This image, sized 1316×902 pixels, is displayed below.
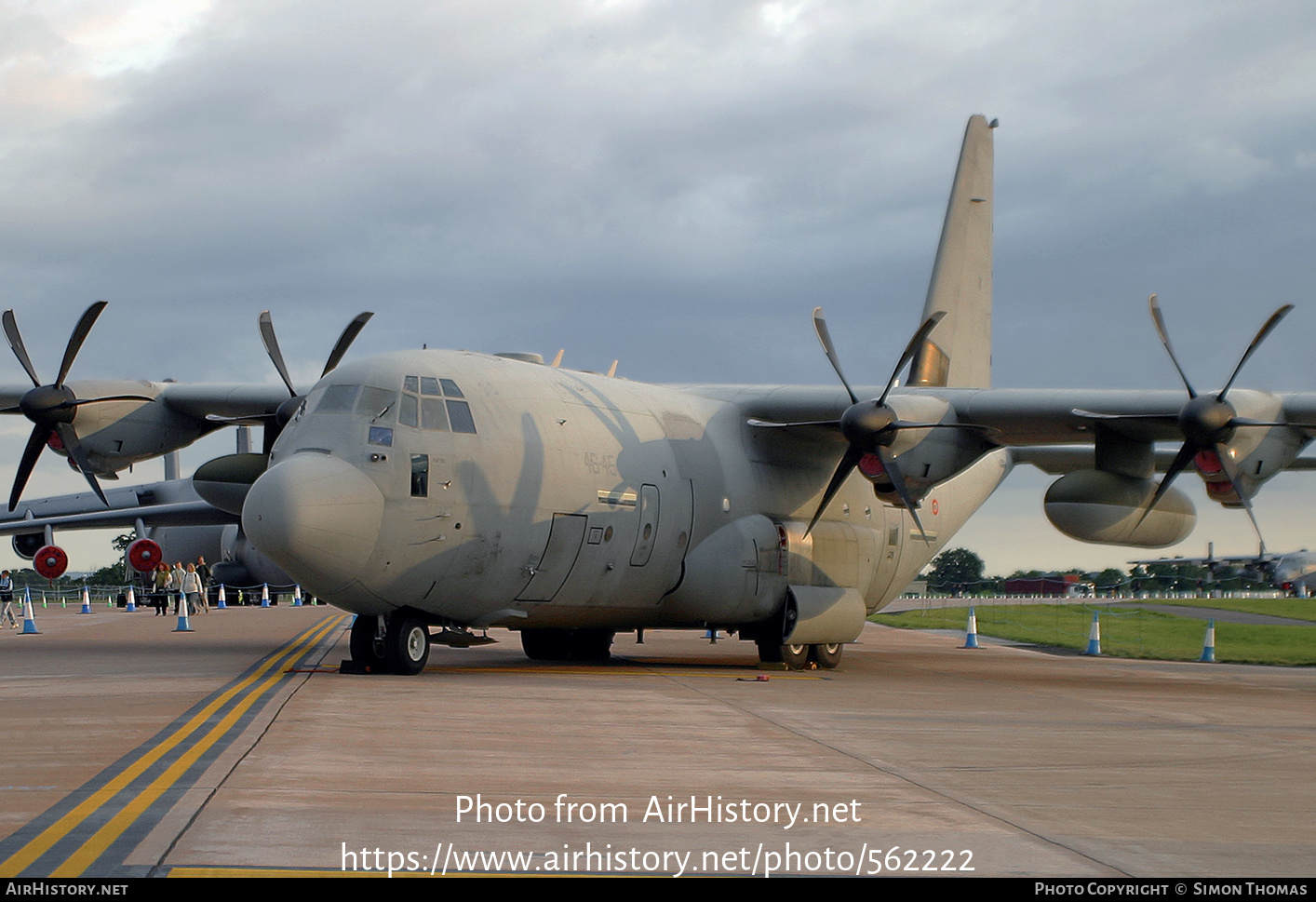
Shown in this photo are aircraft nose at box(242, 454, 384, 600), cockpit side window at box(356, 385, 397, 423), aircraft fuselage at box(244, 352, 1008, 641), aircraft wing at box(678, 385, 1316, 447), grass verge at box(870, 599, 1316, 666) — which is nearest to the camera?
aircraft nose at box(242, 454, 384, 600)

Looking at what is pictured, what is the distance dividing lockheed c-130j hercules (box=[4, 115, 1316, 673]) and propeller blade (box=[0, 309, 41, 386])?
5 cm

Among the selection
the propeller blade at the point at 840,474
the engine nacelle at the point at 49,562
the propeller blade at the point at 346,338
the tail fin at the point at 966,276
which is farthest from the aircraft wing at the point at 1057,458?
the engine nacelle at the point at 49,562

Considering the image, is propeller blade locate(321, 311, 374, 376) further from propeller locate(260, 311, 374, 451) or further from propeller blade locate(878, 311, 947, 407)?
propeller blade locate(878, 311, 947, 407)

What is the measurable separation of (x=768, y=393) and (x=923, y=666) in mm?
5467

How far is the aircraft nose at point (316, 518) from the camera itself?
15.1 meters

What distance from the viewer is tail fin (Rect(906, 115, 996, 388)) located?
88.7ft

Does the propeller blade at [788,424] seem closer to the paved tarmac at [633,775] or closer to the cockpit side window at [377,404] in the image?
the paved tarmac at [633,775]

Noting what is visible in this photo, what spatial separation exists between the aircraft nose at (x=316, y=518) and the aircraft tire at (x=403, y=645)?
1392mm

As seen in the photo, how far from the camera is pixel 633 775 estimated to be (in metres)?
9.16

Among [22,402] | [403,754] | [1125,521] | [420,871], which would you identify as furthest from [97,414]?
[420,871]

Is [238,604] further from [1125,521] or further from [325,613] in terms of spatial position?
[1125,521]

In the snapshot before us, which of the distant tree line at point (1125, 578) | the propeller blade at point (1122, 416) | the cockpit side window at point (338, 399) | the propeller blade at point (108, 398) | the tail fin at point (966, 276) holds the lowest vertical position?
the distant tree line at point (1125, 578)

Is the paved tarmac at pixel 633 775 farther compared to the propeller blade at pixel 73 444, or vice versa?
the propeller blade at pixel 73 444

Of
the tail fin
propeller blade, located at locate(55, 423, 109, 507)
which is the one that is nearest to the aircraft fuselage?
the tail fin
